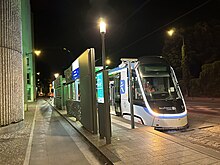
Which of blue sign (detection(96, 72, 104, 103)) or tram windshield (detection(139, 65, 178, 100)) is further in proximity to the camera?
tram windshield (detection(139, 65, 178, 100))

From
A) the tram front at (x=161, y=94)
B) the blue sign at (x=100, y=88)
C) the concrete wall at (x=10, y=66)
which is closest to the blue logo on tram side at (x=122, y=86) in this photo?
the tram front at (x=161, y=94)

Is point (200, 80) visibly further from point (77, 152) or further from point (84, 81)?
point (77, 152)

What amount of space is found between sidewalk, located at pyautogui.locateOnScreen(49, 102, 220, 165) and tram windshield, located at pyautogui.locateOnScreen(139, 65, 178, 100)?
270cm

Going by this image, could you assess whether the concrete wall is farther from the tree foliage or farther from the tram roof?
the tree foliage

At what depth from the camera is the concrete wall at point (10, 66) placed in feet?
39.4

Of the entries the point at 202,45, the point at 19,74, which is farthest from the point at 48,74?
the point at 19,74

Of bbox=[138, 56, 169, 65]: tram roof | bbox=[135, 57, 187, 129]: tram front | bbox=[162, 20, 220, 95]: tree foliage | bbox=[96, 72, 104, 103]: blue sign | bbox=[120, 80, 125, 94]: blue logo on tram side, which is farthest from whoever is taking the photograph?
bbox=[162, 20, 220, 95]: tree foliage

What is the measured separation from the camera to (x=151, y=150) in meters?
6.46

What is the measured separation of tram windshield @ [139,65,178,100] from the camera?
428 inches

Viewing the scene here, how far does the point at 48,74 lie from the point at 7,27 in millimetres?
63338

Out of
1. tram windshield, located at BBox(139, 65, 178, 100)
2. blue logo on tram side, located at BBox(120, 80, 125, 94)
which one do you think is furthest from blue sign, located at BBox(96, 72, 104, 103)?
blue logo on tram side, located at BBox(120, 80, 125, 94)

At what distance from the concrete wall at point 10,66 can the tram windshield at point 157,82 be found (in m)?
6.68

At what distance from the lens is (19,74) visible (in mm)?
13844

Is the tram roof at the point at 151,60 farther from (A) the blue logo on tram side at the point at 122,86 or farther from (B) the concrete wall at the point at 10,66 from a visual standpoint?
(B) the concrete wall at the point at 10,66
